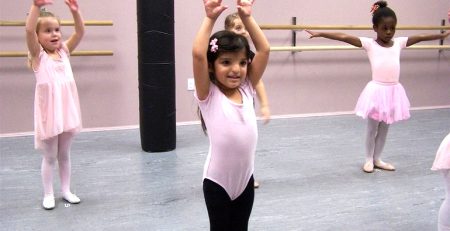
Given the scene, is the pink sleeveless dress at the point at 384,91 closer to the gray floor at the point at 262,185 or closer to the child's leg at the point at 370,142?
the child's leg at the point at 370,142

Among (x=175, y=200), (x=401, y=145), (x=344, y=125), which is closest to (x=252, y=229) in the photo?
(x=175, y=200)

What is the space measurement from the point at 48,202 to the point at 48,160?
0.22 meters

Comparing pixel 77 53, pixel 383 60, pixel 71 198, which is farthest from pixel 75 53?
pixel 383 60

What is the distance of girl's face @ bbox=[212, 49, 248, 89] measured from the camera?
1.50 meters

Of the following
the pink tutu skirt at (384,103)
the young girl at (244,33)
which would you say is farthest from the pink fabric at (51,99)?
the pink tutu skirt at (384,103)

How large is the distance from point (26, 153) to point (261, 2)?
102 inches

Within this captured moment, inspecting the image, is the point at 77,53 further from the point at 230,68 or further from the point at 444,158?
the point at 444,158

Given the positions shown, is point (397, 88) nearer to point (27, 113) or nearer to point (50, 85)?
point (50, 85)

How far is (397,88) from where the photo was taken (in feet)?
9.93

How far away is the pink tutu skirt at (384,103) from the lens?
2971mm

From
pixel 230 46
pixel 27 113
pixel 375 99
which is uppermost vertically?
pixel 230 46

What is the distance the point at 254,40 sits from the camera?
153 centimetres

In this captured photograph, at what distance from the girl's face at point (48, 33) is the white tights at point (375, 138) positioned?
204cm

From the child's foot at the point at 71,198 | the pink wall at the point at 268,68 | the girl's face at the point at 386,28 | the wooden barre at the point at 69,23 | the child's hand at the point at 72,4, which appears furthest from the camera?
the pink wall at the point at 268,68
